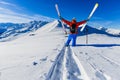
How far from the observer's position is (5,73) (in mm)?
6207

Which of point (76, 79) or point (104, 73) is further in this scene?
point (104, 73)

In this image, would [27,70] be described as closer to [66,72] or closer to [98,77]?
[66,72]

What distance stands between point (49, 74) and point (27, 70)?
108 centimetres

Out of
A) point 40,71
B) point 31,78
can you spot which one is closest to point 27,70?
point 40,71

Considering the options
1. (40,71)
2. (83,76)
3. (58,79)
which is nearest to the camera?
(58,79)

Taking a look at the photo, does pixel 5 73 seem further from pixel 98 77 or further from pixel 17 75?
pixel 98 77

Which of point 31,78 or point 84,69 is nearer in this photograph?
point 31,78

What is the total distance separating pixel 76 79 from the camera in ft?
18.2

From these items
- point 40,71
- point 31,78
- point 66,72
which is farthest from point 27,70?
point 66,72

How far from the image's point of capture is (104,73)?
20.4 feet

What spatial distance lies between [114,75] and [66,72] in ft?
5.91

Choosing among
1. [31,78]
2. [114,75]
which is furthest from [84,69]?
[31,78]

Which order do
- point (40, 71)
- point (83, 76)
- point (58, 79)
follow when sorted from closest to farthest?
point (58, 79), point (83, 76), point (40, 71)

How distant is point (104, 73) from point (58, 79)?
191cm
